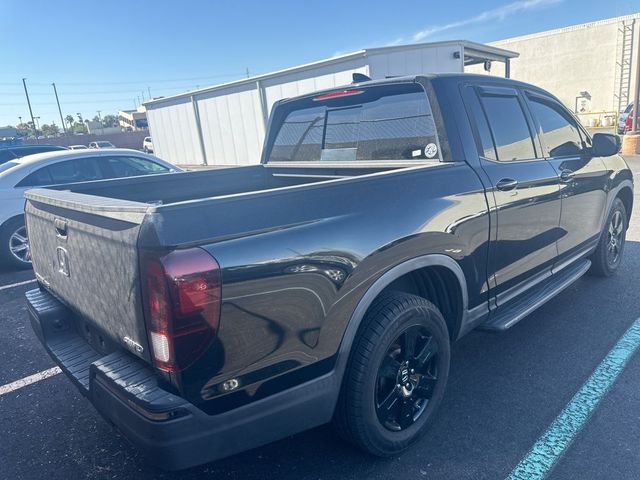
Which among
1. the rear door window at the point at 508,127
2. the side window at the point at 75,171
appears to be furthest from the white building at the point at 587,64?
the rear door window at the point at 508,127

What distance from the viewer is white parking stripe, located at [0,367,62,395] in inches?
136

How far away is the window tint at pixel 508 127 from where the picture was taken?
10.2ft

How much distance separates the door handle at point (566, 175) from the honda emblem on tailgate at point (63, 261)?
3.30m

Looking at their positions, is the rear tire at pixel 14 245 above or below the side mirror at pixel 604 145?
below

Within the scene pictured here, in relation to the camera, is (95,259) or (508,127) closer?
(95,259)

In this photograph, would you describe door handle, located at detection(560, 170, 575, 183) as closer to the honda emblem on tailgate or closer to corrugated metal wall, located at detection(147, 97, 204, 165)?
the honda emblem on tailgate

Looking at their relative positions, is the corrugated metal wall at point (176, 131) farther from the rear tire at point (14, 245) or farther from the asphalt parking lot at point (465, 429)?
the asphalt parking lot at point (465, 429)

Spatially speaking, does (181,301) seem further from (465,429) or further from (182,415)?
(465,429)

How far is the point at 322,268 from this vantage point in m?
1.95

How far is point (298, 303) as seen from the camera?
1.89m

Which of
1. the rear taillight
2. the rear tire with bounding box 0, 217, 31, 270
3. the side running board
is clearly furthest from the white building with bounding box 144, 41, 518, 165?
the rear taillight

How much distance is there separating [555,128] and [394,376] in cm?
256

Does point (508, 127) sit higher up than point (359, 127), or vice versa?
point (359, 127)

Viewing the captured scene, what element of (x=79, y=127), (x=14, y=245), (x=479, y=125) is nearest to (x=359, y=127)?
(x=479, y=125)
